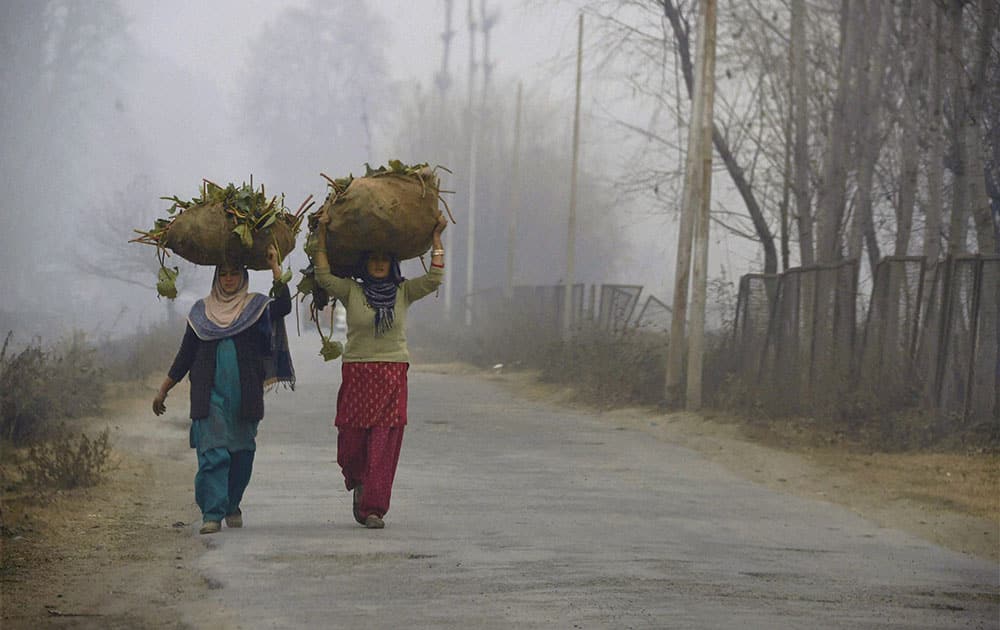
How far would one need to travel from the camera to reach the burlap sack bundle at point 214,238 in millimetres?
9570

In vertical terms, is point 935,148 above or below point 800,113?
below

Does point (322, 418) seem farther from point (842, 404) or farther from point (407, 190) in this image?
point (407, 190)

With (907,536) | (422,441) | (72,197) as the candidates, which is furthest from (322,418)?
(72,197)

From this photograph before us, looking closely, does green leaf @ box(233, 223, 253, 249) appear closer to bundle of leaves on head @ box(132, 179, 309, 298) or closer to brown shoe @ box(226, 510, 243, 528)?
bundle of leaves on head @ box(132, 179, 309, 298)

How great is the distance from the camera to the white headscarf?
32.0ft

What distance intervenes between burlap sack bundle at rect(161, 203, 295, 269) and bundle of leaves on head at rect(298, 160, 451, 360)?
35 centimetres

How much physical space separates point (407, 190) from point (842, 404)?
1085 centimetres

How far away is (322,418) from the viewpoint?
20.4 meters

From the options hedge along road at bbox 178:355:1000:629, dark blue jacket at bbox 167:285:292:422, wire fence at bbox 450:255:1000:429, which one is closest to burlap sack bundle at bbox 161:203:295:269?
dark blue jacket at bbox 167:285:292:422

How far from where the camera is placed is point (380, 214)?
31.7 ft

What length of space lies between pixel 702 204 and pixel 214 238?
44.4 ft

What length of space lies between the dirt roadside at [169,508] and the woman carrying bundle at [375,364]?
1141 mm

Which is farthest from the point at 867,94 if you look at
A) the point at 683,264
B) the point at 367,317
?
the point at 367,317

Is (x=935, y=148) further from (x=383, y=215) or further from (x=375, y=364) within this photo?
(x=383, y=215)
